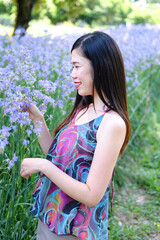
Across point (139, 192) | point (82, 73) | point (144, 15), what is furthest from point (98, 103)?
point (144, 15)

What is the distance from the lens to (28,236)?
1.97m

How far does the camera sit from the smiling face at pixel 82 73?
1348mm

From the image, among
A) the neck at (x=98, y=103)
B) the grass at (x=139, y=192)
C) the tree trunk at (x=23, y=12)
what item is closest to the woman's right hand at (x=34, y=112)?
the neck at (x=98, y=103)

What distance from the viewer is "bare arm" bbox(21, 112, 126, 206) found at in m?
1.20

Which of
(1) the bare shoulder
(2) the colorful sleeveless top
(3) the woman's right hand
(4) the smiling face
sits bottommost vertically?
(2) the colorful sleeveless top

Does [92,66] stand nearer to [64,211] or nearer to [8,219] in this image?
[64,211]

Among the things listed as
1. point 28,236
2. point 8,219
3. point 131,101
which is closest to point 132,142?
point 131,101

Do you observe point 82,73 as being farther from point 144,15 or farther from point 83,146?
point 144,15

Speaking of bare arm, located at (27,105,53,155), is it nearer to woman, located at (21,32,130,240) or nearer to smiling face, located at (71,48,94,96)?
woman, located at (21,32,130,240)

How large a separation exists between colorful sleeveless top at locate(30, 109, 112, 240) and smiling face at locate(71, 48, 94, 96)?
0.47ft

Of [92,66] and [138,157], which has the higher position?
[92,66]

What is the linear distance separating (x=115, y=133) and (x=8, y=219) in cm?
79

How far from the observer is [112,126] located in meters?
1.23

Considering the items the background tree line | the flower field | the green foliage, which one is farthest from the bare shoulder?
the green foliage
